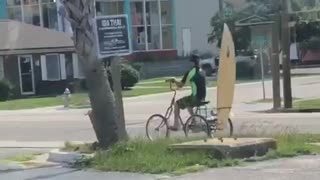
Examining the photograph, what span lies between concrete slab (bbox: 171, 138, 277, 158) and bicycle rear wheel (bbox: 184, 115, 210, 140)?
352 cm

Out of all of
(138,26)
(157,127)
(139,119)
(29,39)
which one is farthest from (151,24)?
(157,127)

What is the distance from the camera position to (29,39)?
5072cm

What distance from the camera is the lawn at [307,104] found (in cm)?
2893

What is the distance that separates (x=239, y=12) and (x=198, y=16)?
Answer: 614 cm

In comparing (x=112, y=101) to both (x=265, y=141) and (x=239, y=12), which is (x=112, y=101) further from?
(x=239, y=12)

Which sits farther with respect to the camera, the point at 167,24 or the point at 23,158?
the point at 167,24

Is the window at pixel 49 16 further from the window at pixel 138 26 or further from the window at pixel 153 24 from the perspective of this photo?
the window at pixel 153 24

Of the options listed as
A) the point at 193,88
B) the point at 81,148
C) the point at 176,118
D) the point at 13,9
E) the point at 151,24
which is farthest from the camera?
the point at 151,24

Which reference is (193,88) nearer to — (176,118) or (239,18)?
(176,118)

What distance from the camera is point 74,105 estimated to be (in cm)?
3938

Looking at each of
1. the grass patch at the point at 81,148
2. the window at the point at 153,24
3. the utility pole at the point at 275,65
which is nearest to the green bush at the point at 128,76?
the utility pole at the point at 275,65

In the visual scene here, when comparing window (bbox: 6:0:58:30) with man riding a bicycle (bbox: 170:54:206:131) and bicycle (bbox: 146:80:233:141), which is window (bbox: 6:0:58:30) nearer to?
bicycle (bbox: 146:80:233:141)

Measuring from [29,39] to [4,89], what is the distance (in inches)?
202

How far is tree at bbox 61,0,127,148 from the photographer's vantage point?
15.0 meters
